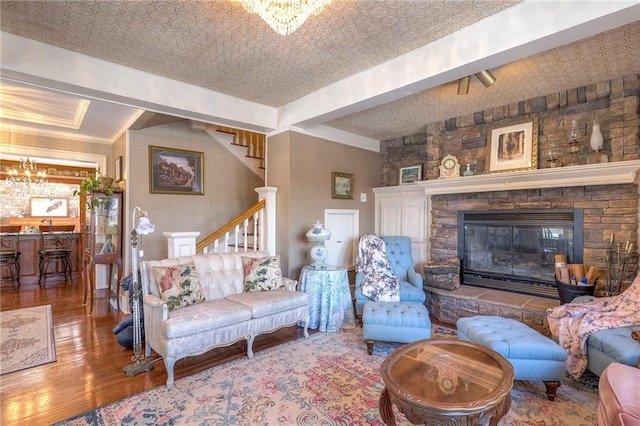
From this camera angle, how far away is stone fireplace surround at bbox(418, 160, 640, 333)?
10.5 feet

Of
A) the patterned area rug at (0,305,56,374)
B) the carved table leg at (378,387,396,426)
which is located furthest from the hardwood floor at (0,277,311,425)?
the carved table leg at (378,387,396,426)

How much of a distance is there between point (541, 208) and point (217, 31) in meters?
3.96

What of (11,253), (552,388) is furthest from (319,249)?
(11,253)

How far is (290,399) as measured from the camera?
227cm

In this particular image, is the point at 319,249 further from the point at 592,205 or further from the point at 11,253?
the point at 11,253

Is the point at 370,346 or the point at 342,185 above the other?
the point at 342,185

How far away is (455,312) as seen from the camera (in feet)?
12.7

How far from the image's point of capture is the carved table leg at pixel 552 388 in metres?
2.26

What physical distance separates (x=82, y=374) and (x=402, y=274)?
3495mm

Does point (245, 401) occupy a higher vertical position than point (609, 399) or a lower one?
lower

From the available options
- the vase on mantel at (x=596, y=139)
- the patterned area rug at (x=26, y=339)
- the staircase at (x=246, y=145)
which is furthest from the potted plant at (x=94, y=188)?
the vase on mantel at (x=596, y=139)

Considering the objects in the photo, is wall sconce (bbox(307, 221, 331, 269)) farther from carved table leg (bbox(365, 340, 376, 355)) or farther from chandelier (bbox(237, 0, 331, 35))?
chandelier (bbox(237, 0, 331, 35))

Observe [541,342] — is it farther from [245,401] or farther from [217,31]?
[217,31]

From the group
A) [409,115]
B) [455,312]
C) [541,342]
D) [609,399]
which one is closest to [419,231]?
[455,312]
